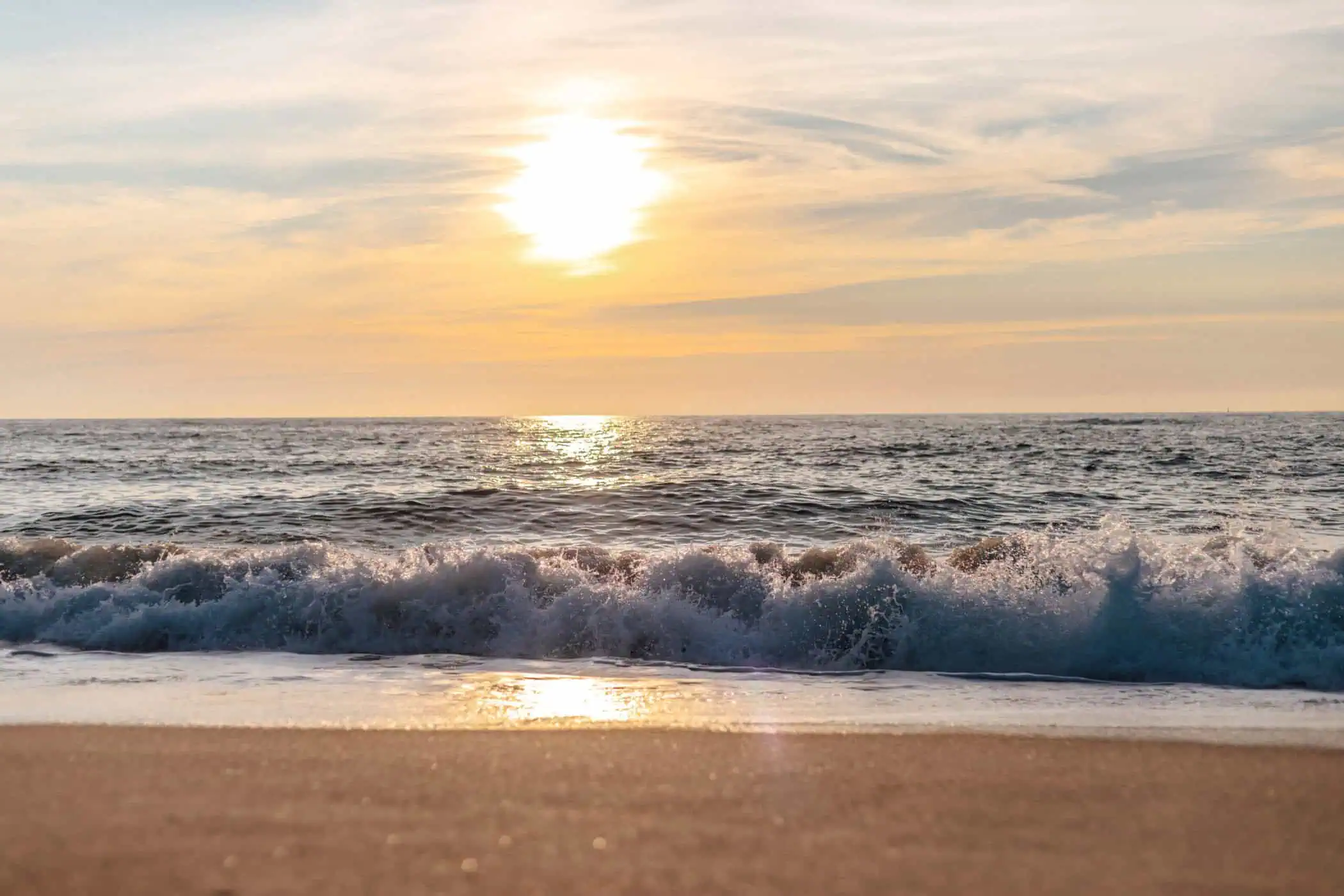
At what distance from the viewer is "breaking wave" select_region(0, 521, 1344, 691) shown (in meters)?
→ 8.86

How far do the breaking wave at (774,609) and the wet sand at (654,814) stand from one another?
3194mm

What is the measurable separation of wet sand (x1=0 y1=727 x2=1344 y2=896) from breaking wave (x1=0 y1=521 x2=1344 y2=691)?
3.19 m

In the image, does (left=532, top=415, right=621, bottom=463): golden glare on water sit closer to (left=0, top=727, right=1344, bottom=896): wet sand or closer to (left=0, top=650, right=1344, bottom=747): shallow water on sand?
(left=0, top=650, right=1344, bottom=747): shallow water on sand

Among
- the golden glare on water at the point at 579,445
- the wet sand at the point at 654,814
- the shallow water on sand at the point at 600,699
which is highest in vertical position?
the golden glare on water at the point at 579,445

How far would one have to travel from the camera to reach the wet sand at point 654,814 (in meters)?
3.73

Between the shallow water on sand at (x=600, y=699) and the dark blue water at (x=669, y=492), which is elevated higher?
the dark blue water at (x=669, y=492)

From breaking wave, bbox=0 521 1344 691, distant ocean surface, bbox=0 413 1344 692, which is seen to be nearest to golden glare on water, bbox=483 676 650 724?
distant ocean surface, bbox=0 413 1344 692

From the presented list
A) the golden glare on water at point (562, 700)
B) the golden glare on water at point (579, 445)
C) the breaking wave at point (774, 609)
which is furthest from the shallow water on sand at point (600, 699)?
the golden glare on water at point (579, 445)

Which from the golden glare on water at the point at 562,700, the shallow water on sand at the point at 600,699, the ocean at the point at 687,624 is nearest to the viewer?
the shallow water on sand at the point at 600,699

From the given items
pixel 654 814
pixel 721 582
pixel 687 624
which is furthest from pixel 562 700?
pixel 721 582

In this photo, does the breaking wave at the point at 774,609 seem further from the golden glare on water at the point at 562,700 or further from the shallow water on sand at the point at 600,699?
the golden glare on water at the point at 562,700

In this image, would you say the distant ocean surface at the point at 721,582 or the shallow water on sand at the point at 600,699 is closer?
the shallow water on sand at the point at 600,699

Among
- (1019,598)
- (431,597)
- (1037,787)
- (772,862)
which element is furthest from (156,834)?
(1019,598)

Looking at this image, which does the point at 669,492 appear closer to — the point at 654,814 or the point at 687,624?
the point at 687,624
